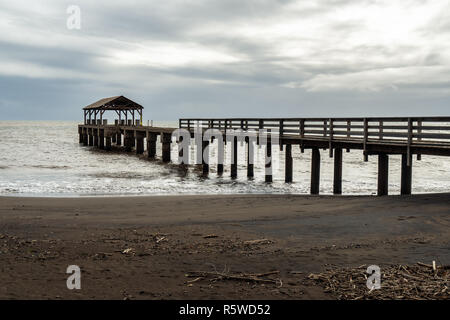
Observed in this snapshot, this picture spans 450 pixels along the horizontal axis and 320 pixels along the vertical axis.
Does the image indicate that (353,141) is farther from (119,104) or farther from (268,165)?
(119,104)

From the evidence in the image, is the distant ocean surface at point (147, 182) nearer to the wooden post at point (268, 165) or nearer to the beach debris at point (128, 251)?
the wooden post at point (268, 165)

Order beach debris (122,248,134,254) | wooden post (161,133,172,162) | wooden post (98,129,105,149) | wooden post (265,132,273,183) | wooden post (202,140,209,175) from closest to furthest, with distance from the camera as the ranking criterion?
beach debris (122,248,134,254), wooden post (265,132,273,183), wooden post (202,140,209,175), wooden post (161,133,172,162), wooden post (98,129,105,149)

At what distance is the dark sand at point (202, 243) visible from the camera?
595cm

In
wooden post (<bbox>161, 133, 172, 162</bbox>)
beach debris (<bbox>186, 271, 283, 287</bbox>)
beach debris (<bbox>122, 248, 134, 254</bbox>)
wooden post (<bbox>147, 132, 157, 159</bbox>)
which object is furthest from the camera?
wooden post (<bbox>147, 132, 157, 159</bbox>)

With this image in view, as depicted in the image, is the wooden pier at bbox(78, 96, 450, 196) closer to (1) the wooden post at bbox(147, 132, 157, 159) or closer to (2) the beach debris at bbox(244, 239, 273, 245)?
(1) the wooden post at bbox(147, 132, 157, 159)

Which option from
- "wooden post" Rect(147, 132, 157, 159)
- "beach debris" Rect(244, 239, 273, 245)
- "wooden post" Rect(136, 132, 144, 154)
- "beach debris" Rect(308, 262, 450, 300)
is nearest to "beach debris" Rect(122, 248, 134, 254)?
"beach debris" Rect(244, 239, 273, 245)

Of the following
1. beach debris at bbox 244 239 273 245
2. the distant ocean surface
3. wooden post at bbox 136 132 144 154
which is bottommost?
the distant ocean surface

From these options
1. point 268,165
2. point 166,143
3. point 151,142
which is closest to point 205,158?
point 268,165

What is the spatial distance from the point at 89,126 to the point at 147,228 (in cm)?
4708

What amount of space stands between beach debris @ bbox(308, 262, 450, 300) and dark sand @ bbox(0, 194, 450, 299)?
0.86ft

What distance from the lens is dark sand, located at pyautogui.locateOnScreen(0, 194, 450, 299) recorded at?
5945mm

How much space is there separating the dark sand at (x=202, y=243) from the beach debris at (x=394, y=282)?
0.26m

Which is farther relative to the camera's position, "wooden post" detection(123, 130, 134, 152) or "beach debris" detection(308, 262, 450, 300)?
"wooden post" detection(123, 130, 134, 152)
